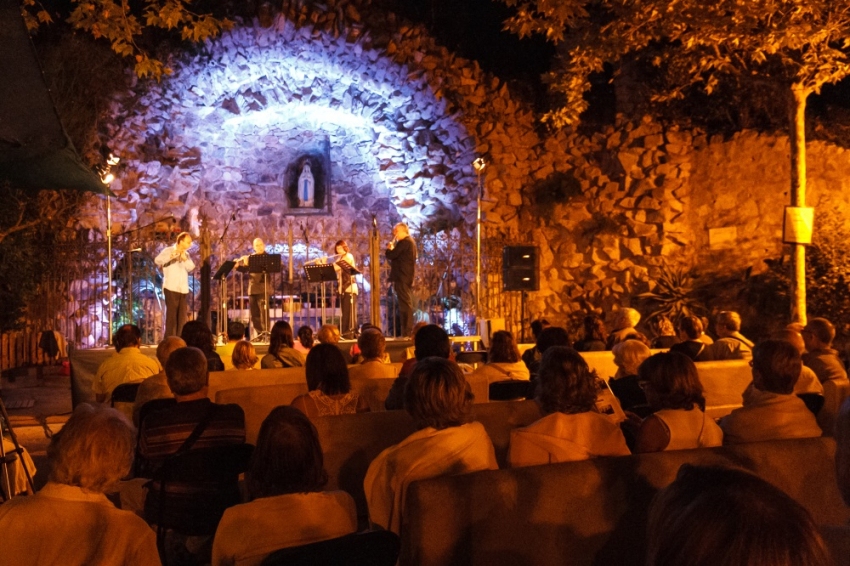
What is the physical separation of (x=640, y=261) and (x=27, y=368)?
9816 mm

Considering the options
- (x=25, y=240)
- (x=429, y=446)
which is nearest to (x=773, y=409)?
(x=429, y=446)

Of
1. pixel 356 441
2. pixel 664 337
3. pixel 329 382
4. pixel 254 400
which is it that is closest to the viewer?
pixel 356 441

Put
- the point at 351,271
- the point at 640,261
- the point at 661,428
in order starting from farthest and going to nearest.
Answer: the point at 640,261 < the point at 351,271 < the point at 661,428

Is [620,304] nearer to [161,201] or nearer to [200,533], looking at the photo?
[161,201]

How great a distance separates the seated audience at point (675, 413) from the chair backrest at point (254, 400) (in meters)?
2.19

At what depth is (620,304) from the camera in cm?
1366

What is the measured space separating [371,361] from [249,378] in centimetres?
86

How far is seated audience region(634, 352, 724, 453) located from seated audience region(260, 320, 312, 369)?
3.63 metres

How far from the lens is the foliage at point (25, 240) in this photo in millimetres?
12375

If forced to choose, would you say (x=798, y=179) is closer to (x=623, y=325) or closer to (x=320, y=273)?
(x=623, y=325)

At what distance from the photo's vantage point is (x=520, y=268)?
12055 mm

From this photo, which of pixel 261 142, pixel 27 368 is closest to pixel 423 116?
pixel 261 142

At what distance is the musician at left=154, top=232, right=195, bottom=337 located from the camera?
1169 cm

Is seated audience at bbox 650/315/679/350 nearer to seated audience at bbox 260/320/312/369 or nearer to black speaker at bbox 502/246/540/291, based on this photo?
seated audience at bbox 260/320/312/369
